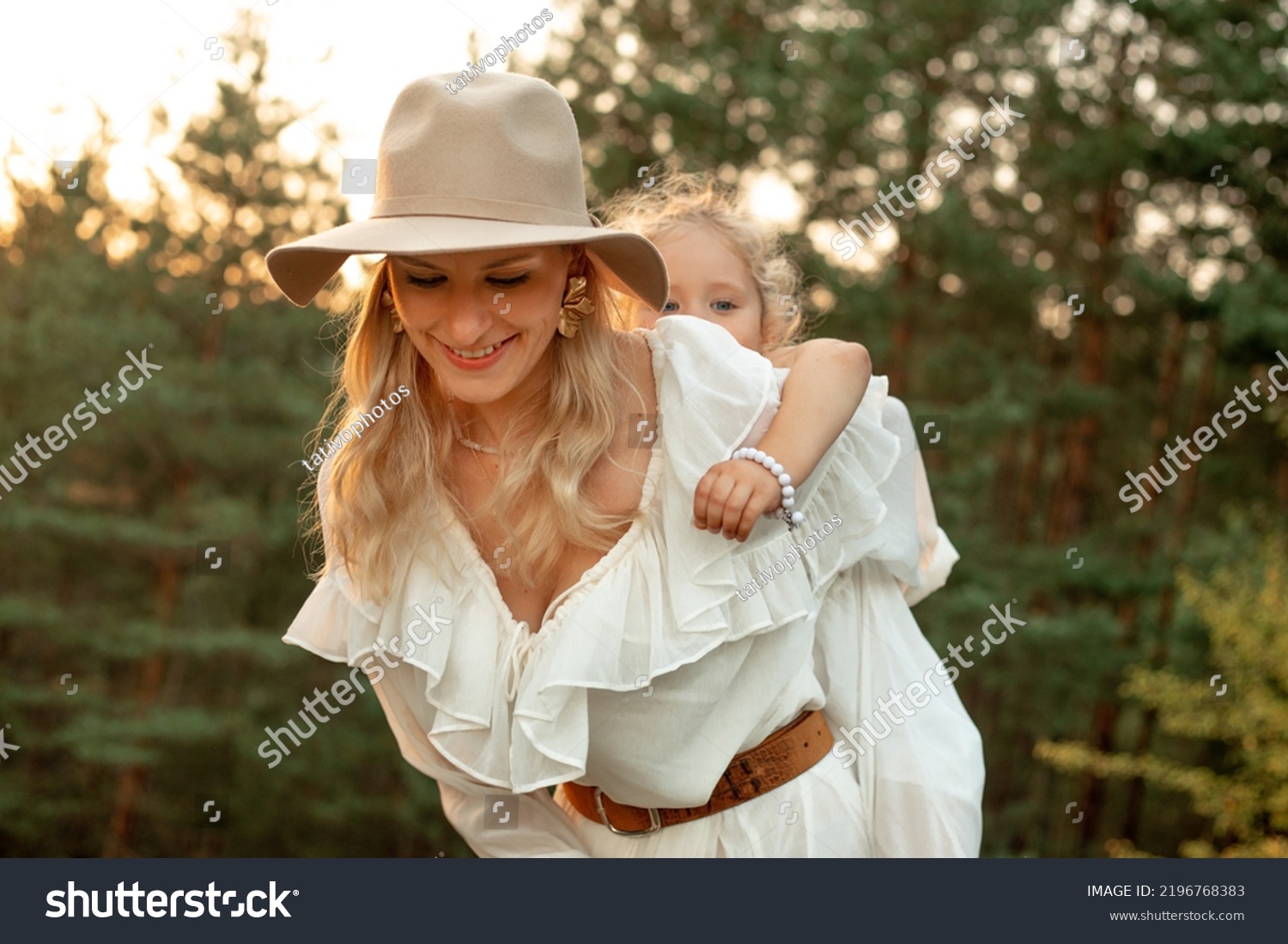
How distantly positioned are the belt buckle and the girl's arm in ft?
1.65

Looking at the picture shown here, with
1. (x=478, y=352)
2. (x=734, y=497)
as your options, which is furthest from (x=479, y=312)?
(x=734, y=497)

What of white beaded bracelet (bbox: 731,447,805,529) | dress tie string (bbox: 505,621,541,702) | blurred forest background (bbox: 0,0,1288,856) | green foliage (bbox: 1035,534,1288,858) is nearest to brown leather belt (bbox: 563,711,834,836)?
dress tie string (bbox: 505,621,541,702)

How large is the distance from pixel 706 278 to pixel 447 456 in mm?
782

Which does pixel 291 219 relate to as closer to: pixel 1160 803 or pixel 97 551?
pixel 97 551

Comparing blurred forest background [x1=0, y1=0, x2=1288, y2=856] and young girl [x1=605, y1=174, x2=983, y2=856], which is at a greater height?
young girl [x1=605, y1=174, x2=983, y2=856]

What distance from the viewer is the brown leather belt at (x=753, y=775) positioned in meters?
2.04

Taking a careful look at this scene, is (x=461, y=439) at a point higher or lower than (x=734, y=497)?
lower

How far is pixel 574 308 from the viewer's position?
2.00 m

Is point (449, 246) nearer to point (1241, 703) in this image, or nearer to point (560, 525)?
point (560, 525)

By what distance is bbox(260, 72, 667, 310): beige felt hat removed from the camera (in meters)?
1.81

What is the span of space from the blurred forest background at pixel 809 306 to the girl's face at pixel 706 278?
26.1ft

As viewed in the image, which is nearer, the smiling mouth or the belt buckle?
the smiling mouth

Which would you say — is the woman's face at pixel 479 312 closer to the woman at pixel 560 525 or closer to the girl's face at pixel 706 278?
the woman at pixel 560 525

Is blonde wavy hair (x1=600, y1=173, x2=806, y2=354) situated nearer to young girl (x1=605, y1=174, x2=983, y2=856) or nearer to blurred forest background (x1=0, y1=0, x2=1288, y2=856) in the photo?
young girl (x1=605, y1=174, x2=983, y2=856)
